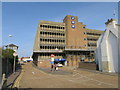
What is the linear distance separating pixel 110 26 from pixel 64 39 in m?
35.2

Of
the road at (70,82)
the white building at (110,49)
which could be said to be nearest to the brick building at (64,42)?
the white building at (110,49)

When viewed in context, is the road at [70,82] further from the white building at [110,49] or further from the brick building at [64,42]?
the brick building at [64,42]

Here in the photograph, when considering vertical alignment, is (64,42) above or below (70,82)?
above

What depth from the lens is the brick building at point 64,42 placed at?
51469mm

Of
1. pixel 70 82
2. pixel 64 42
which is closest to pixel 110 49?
pixel 70 82

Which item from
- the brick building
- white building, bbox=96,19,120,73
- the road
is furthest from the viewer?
the brick building

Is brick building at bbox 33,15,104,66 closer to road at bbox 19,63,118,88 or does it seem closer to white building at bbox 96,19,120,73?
white building at bbox 96,19,120,73

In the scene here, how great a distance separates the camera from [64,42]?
5619 centimetres

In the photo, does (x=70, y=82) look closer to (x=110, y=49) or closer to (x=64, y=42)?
(x=110, y=49)

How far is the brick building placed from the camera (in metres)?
51.5

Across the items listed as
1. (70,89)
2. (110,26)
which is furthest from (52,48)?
(70,89)

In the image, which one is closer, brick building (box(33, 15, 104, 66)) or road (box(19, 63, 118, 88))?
road (box(19, 63, 118, 88))

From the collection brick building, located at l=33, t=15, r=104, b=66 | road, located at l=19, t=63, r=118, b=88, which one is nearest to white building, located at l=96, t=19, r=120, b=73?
road, located at l=19, t=63, r=118, b=88

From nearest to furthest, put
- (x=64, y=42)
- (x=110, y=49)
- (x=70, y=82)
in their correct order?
(x=70, y=82) < (x=110, y=49) < (x=64, y=42)
